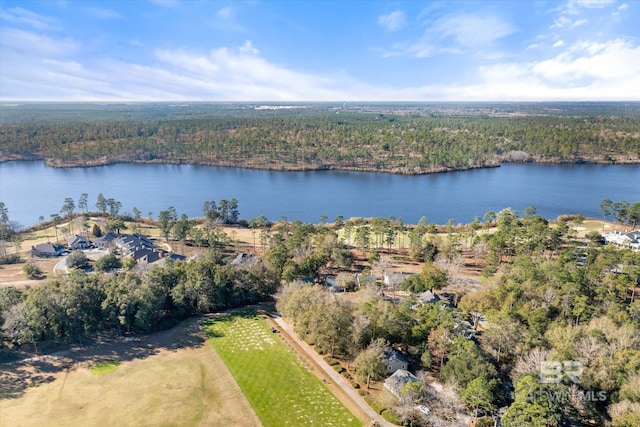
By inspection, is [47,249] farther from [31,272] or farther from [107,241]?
[31,272]

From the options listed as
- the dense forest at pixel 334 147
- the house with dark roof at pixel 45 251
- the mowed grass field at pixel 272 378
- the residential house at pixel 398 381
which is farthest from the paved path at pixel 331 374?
the dense forest at pixel 334 147

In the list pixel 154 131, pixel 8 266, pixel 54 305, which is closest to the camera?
pixel 54 305

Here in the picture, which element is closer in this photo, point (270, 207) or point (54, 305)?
point (54, 305)

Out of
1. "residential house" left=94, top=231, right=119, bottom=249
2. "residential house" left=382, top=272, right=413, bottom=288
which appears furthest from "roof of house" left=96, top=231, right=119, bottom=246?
"residential house" left=382, top=272, right=413, bottom=288

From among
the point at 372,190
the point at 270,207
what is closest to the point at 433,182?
the point at 372,190

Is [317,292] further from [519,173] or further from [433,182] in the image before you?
[519,173]

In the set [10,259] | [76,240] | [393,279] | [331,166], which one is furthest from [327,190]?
[10,259]

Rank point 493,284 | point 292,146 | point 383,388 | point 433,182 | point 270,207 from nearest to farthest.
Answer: point 383,388, point 493,284, point 270,207, point 433,182, point 292,146
